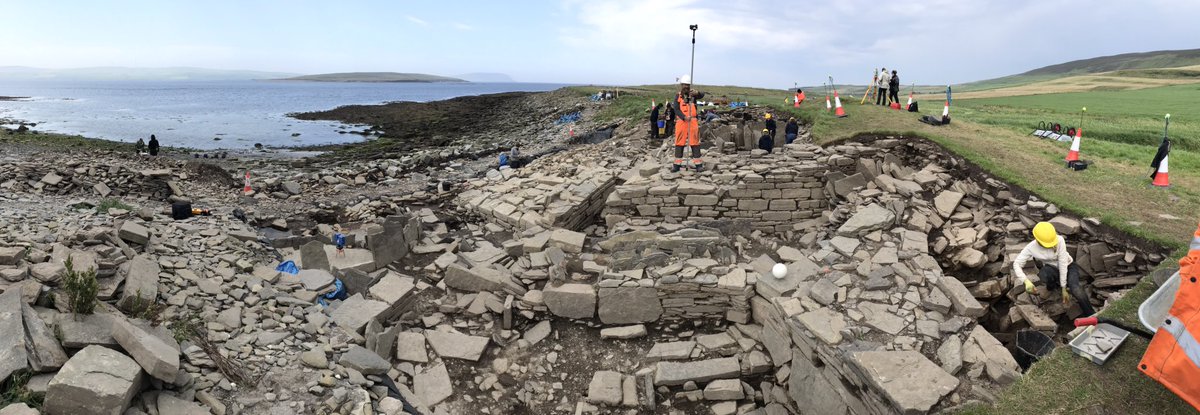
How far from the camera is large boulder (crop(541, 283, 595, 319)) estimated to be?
25.7 ft

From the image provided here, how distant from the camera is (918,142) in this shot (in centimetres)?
1252

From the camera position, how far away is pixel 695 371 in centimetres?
679

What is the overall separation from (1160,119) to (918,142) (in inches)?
407

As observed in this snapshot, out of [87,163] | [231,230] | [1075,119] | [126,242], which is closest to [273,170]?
[87,163]

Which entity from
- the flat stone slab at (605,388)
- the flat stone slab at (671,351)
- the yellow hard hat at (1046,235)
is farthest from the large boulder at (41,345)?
the yellow hard hat at (1046,235)

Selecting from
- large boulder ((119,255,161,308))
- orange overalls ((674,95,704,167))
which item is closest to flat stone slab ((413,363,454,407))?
large boulder ((119,255,161,308))

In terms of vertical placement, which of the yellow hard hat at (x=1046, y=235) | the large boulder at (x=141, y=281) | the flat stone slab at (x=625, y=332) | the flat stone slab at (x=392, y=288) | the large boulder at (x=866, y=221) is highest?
the yellow hard hat at (x=1046, y=235)

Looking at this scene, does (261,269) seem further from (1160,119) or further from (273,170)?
(1160,119)

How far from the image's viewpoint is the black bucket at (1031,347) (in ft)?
18.2

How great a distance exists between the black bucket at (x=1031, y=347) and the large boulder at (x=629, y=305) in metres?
4.18

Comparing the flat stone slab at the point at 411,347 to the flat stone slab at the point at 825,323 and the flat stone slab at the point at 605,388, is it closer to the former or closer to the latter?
the flat stone slab at the point at 605,388

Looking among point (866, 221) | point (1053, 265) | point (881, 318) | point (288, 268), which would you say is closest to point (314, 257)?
point (288, 268)

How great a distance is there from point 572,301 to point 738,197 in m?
4.54

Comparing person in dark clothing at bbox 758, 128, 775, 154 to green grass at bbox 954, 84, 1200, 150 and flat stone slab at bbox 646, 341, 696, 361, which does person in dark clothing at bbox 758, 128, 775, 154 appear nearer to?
green grass at bbox 954, 84, 1200, 150
